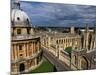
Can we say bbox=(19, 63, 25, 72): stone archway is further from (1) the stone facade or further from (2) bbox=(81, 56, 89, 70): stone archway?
(2) bbox=(81, 56, 89, 70): stone archway

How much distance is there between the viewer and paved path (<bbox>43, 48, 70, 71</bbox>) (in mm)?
2183

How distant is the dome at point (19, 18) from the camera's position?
2.05m

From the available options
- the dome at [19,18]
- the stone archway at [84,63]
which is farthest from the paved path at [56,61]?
the dome at [19,18]

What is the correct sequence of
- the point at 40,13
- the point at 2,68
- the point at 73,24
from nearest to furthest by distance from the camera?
the point at 2,68 < the point at 40,13 < the point at 73,24

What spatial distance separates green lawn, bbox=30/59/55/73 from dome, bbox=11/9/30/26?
1.66 ft

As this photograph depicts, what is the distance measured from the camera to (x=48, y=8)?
86.3 inches

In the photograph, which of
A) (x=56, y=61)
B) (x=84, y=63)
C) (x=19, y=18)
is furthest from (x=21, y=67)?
(x=84, y=63)

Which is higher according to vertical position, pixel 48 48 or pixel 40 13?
pixel 40 13

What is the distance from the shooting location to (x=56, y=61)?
2.22m

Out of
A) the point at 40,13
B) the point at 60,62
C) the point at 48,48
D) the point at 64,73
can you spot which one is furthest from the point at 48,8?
the point at 64,73

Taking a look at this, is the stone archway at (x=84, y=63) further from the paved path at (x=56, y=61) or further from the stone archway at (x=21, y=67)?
the stone archway at (x=21, y=67)

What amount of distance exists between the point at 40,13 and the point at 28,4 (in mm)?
173

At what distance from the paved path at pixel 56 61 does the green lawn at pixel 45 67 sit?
0.04 meters

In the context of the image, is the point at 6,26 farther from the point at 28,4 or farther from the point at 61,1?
the point at 61,1
